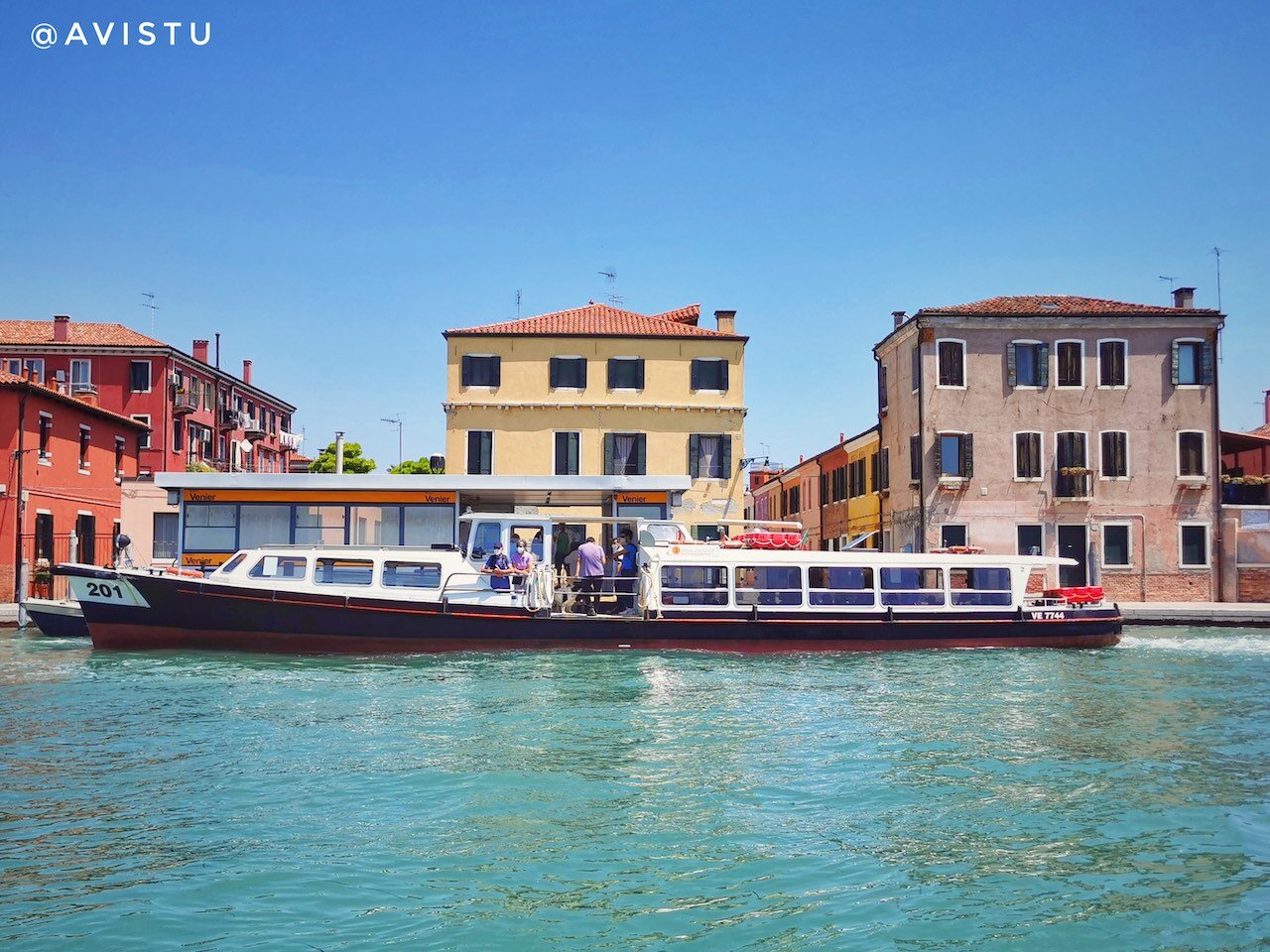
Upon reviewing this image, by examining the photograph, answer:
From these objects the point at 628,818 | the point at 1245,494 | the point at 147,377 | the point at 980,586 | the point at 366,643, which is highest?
the point at 147,377

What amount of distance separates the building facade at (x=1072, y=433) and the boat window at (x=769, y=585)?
1699 cm

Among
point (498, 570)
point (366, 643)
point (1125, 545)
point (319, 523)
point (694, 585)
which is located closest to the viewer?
point (366, 643)

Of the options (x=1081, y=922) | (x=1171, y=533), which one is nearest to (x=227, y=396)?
(x=1171, y=533)

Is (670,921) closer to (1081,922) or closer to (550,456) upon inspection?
(1081,922)

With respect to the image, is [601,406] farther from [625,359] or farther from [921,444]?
[921,444]

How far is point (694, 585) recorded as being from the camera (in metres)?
25.3

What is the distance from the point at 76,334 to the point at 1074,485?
1805 inches

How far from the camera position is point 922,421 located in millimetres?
42062

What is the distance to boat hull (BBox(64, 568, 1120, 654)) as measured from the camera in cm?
2339

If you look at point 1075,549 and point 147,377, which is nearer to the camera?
point 1075,549

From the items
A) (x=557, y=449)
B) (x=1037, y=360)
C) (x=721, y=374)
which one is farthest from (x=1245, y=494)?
(x=557, y=449)

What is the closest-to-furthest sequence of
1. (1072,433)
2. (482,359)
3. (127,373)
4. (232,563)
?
(232,563) < (1072,433) < (482,359) < (127,373)

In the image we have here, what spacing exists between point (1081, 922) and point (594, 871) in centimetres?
332

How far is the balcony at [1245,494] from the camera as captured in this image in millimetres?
42219
